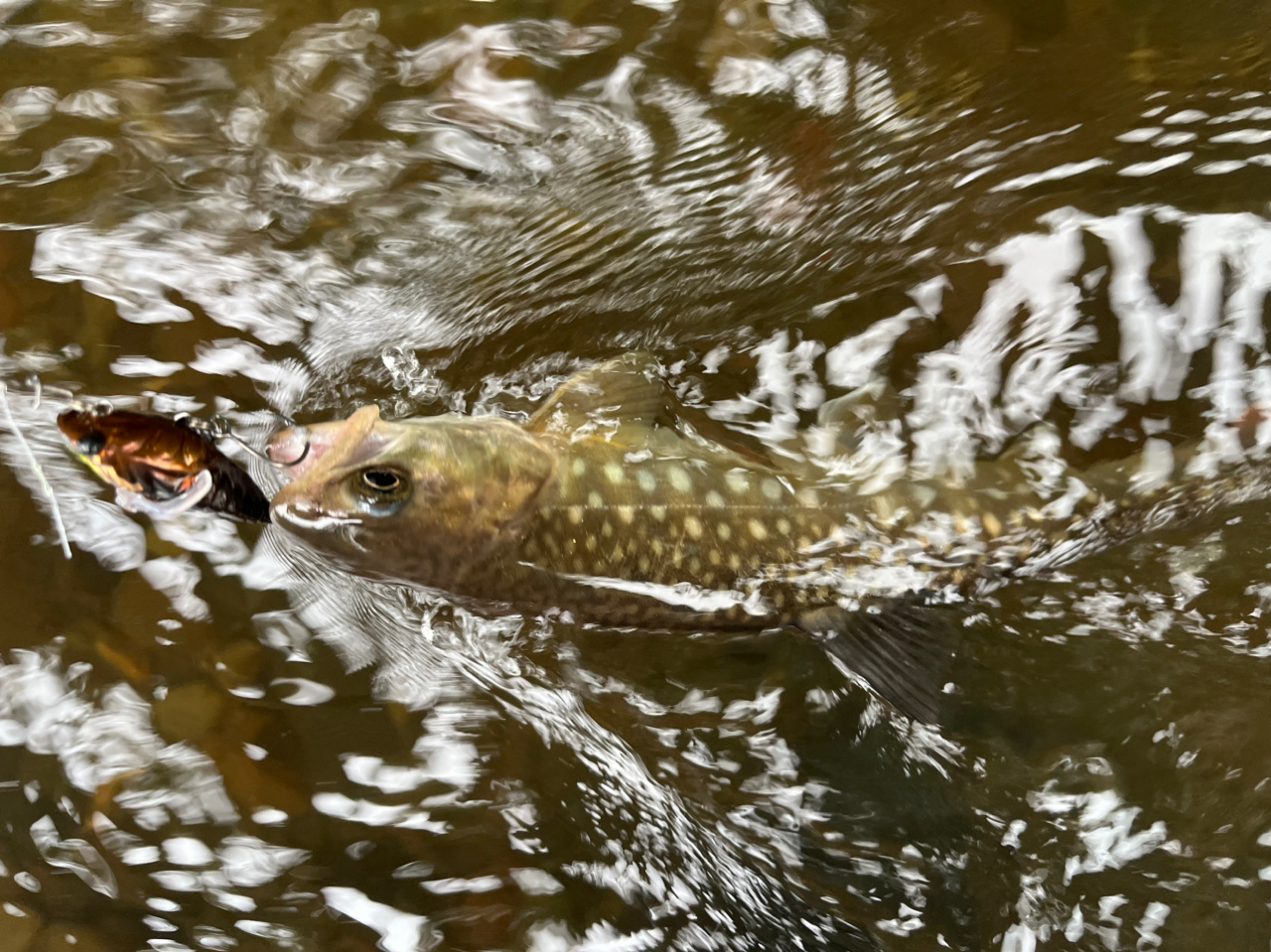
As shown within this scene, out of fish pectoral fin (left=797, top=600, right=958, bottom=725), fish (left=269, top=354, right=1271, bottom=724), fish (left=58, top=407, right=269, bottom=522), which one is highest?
fish (left=58, top=407, right=269, bottom=522)

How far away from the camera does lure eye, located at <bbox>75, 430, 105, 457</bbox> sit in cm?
232

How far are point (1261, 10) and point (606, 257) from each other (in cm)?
287

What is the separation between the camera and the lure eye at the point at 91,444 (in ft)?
7.61

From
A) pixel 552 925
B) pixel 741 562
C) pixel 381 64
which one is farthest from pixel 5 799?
pixel 381 64

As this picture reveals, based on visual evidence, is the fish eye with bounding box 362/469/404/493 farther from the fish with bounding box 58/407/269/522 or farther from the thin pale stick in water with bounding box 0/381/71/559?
the thin pale stick in water with bounding box 0/381/71/559

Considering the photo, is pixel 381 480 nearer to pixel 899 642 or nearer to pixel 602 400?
pixel 602 400

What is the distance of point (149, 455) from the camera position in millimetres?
2398

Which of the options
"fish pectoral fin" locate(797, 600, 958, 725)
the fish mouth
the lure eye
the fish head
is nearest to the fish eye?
the fish head

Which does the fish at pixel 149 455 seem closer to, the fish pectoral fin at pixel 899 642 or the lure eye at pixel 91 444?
the lure eye at pixel 91 444

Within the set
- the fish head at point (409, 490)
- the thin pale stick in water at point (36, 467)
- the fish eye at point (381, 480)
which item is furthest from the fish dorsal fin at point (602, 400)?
the thin pale stick in water at point (36, 467)

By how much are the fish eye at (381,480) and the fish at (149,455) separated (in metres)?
0.48

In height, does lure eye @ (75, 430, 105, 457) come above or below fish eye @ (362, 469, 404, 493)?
above

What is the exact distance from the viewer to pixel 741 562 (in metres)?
2.88

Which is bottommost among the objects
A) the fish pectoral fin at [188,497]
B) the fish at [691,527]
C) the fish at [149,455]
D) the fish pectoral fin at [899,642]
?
the fish pectoral fin at [899,642]
